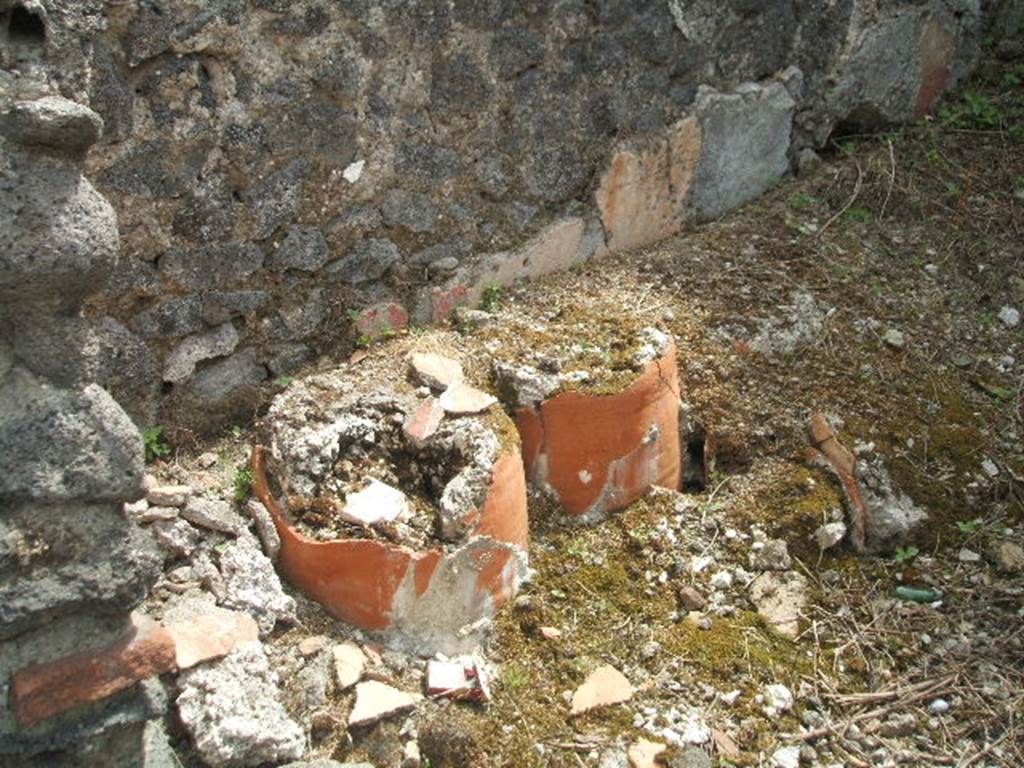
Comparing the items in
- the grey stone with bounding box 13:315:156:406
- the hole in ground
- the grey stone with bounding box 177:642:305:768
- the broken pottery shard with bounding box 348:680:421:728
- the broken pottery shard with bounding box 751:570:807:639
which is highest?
the hole in ground

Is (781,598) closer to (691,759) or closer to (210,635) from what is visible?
(691,759)

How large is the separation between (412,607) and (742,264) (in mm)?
1498

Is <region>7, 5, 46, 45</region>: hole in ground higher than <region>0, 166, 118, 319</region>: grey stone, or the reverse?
<region>7, 5, 46, 45</region>: hole in ground

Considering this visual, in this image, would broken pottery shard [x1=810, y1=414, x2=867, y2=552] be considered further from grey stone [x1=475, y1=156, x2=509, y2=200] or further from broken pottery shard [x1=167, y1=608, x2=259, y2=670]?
broken pottery shard [x1=167, y1=608, x2=259, y2=670]

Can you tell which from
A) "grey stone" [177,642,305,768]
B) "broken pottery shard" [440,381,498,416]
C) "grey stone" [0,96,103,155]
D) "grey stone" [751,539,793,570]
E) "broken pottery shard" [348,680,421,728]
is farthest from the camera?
"grey stone" [751,539,793,570]

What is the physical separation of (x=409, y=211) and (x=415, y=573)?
94cm

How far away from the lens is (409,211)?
2.80 m

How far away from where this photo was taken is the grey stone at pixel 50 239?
1.60 meters

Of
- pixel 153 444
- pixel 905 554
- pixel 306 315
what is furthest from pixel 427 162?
pixel 905 554

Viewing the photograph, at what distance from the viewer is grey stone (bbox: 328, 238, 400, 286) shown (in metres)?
2.74

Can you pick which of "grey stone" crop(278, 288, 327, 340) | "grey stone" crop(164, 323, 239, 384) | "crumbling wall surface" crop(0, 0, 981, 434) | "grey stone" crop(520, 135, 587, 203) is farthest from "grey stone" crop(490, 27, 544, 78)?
"grey stone" crop(164, 323, 239, 384)

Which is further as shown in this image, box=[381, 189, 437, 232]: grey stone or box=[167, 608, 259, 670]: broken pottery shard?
box=[381, 189, 437, 232]: grey stone

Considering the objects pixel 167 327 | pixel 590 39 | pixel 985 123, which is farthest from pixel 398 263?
pixel 985 123

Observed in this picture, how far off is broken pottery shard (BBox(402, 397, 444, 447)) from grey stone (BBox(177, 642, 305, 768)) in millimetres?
592
